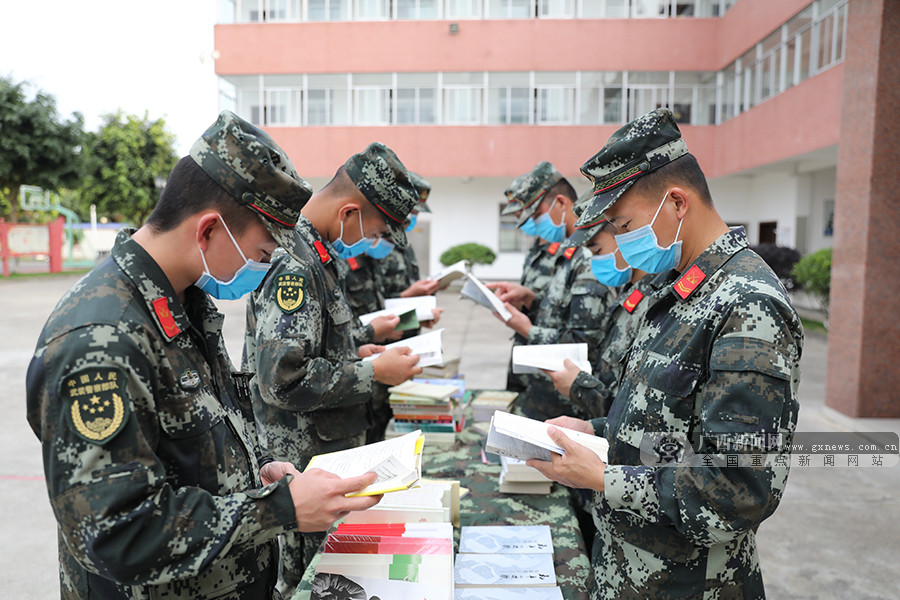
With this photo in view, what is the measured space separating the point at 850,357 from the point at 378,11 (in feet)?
54.0

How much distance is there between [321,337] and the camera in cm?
217

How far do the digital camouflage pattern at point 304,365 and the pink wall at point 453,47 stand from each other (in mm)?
16627

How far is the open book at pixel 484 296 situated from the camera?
3262mm

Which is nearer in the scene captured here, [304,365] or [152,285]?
[152,285]

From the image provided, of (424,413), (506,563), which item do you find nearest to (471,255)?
(424,413)

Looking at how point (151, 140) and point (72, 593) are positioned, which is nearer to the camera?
point (72, 593)

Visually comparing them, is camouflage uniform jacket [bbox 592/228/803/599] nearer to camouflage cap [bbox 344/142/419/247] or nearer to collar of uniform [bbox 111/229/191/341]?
collar of uniform [bbox 111/229/191/341]

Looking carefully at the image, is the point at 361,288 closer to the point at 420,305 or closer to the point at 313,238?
the point at 420,305

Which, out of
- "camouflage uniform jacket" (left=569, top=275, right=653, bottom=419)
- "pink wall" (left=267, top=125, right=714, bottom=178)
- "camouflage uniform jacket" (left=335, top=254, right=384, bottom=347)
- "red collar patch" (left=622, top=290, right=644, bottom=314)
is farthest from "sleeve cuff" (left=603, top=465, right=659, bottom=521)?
"pink wall" (left=267, top=125, right=714, bottom=178)

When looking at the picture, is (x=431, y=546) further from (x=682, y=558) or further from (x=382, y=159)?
(x=382, y=159)

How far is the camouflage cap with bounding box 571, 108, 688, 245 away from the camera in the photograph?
5.24 ft

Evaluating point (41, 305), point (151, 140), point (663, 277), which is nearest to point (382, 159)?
point (663, 277)

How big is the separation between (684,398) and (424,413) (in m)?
1.71

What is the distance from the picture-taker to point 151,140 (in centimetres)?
2655
